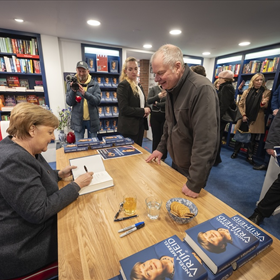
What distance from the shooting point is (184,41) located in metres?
3.43

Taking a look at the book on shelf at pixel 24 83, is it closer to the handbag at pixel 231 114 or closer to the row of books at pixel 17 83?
the row of books at pixel 17 83

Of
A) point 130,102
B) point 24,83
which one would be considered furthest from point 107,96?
point 130,102

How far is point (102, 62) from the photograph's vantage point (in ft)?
13.0

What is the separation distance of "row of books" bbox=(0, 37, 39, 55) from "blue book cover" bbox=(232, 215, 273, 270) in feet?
14.1

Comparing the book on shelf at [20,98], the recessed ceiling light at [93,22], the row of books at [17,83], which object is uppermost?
the recessed ceiling light at [93,22]

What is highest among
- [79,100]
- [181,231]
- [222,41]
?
[222,41]

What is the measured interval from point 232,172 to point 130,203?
9.83ft

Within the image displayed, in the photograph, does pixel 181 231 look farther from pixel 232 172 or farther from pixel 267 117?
pixel 267 117

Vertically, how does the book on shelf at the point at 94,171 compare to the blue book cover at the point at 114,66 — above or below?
below

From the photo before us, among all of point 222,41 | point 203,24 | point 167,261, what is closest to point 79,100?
point 203,24

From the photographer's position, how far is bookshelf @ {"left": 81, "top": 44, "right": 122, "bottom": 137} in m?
3.93

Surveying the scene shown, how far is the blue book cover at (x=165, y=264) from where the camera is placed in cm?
48

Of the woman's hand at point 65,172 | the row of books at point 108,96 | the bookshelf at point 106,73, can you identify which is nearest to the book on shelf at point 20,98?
the bookshelf at point 106,73

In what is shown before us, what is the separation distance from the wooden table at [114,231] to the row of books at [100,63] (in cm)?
351
